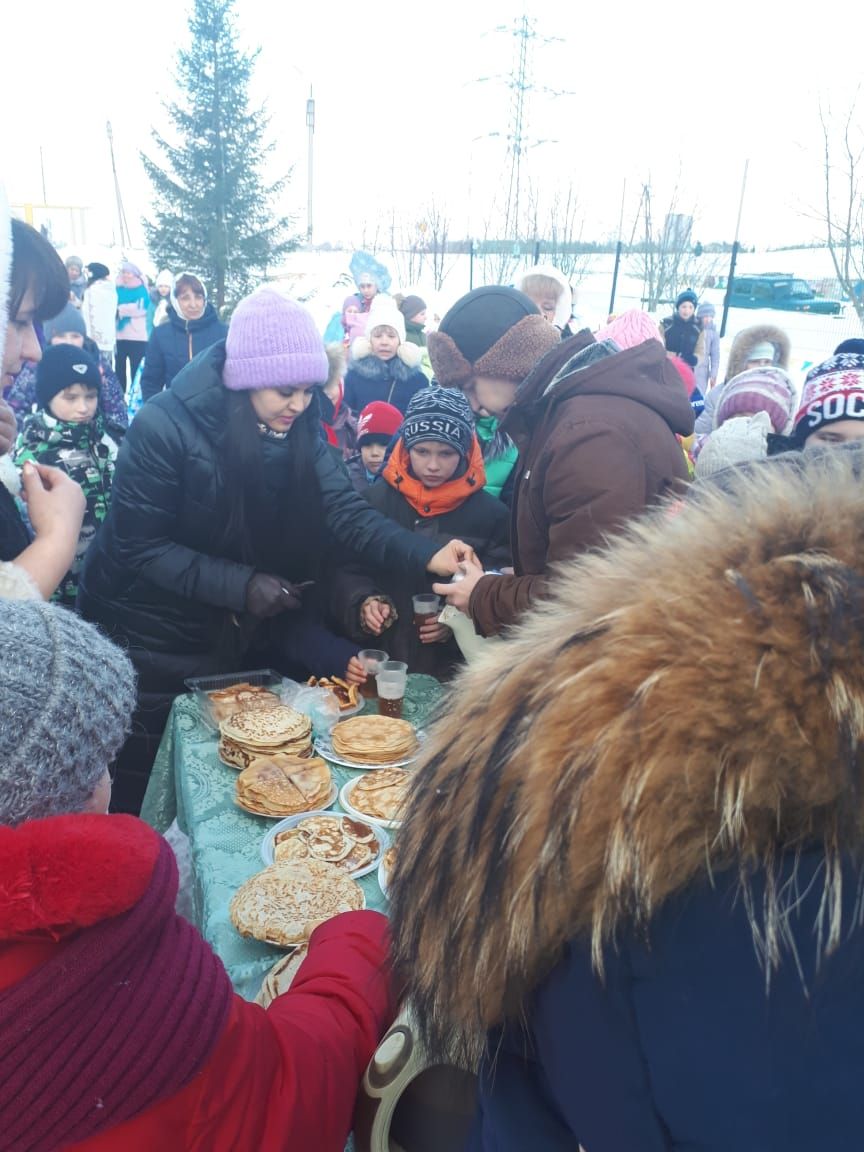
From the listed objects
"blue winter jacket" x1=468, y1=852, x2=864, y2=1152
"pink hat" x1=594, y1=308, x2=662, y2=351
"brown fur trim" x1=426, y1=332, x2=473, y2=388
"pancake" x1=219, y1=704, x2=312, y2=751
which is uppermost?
"pink hat" x1=594, y1=308, x2=662, y2=351

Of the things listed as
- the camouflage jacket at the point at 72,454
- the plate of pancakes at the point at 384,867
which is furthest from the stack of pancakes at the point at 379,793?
the camouflage jacket at the point at 72,454

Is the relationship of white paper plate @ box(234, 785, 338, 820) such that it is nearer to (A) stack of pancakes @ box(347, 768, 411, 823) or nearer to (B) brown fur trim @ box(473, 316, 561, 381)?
(A) stack of pancakes @ box(347, 768, 411, 823)

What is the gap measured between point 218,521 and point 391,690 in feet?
3.08

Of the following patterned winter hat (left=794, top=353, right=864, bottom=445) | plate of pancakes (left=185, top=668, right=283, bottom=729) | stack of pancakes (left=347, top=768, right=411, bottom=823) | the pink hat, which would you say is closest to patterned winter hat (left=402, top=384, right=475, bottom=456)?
the pink hat

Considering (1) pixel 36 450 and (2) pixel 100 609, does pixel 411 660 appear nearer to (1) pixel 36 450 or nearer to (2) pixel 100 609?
(2) pixel 100 609

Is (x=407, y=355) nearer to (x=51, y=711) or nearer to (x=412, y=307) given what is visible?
(x=412, y=307)

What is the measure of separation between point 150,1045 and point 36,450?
364cm

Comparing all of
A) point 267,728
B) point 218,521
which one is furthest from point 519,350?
point 267,728

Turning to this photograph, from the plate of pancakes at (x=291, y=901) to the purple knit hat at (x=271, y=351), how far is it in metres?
1.77

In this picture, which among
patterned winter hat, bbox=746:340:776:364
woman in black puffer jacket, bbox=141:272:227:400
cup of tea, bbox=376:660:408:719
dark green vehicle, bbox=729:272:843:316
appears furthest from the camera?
dark green vehicle, bbox=729:272:843:316

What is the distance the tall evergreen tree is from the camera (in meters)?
17.0

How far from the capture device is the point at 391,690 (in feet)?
8.27

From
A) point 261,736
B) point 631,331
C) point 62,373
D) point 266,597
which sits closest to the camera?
point 261,736

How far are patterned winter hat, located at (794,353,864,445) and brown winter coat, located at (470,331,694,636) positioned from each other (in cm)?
90
